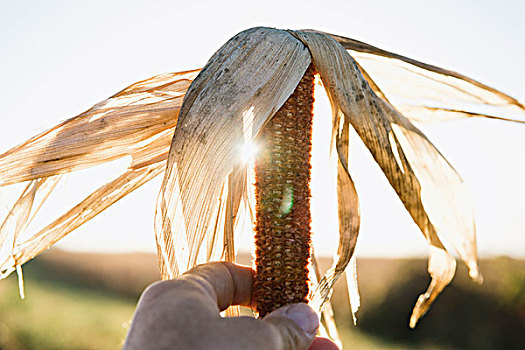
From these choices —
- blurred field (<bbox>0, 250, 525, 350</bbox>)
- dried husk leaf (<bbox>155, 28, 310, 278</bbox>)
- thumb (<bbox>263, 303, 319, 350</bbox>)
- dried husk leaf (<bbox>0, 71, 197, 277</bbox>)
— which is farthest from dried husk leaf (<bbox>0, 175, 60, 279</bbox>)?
blurred field (<bbox>0, 250, 525, 350</bbox>)

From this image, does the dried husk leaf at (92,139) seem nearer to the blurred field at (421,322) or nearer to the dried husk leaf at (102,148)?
the dried husk leaf at (102,148)

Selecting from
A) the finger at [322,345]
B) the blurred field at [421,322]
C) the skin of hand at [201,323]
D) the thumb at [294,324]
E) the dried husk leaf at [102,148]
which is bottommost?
the blurred field at [421,322]

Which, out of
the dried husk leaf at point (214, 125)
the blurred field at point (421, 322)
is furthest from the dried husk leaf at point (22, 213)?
the blurred field at point (421, 322)

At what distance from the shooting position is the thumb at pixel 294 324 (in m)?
0.36

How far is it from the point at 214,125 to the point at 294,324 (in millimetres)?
170

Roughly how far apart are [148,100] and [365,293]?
453 cm

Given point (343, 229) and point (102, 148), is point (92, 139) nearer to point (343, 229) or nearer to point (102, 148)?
point (102, 148)

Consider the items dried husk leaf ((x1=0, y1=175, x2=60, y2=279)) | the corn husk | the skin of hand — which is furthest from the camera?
dried husk leaf ((x1=0, y1=175, x2=60, y2=279))

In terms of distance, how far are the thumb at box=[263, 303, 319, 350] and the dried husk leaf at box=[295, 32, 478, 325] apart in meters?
0.12

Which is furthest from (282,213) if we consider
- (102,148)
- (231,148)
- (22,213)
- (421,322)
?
(421,322)

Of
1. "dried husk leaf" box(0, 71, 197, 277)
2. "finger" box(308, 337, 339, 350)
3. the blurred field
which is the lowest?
the blurred field

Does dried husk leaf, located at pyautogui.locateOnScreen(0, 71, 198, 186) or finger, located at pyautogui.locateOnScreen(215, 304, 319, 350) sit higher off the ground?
dried husk leaf, located at pyautogui.locateOnScreen(0, 71, 198, 186)

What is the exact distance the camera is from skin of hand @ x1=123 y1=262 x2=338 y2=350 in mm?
306

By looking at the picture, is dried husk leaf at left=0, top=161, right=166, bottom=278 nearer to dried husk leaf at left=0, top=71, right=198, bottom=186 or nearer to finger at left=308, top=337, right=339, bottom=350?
dried husk leaf at left=0, top=71, right=198, bottom=186
